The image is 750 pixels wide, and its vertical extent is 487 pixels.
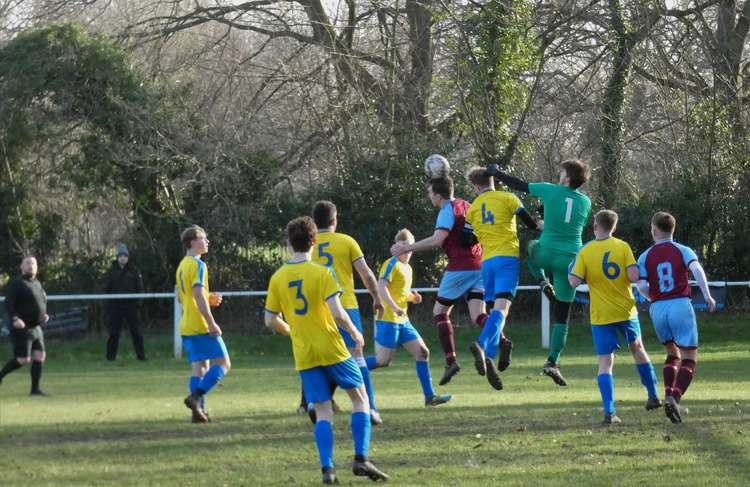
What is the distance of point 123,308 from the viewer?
68.3ft

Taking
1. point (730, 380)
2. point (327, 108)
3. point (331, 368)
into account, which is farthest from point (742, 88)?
point (331, 368)

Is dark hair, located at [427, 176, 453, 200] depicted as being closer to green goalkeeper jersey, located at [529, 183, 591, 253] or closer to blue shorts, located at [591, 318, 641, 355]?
green goalkeeper jersey, located at [529, 183, 591, 253]

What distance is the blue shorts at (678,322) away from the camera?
1047 cm

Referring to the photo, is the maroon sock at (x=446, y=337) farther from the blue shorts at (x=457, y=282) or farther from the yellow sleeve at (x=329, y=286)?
the yellow sleeve at (x=329, y=286)

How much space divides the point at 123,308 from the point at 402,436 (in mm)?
11868

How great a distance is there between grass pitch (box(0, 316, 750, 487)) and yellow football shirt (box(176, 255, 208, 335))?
915mm

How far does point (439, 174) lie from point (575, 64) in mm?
16032

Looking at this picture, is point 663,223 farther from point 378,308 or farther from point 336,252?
point 336,252

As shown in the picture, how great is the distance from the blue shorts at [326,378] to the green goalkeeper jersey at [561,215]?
394 centimetres

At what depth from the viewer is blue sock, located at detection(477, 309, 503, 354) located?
11.3 metres

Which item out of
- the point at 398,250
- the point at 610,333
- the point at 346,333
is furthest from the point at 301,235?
the point at 610,333

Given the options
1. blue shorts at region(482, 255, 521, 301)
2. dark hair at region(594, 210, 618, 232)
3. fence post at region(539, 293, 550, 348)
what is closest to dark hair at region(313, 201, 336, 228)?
blue shorts at region(482, 255, 521, 301)

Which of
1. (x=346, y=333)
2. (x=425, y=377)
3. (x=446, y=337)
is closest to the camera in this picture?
(x=346, y=333)

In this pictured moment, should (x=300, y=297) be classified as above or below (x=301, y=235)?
below
